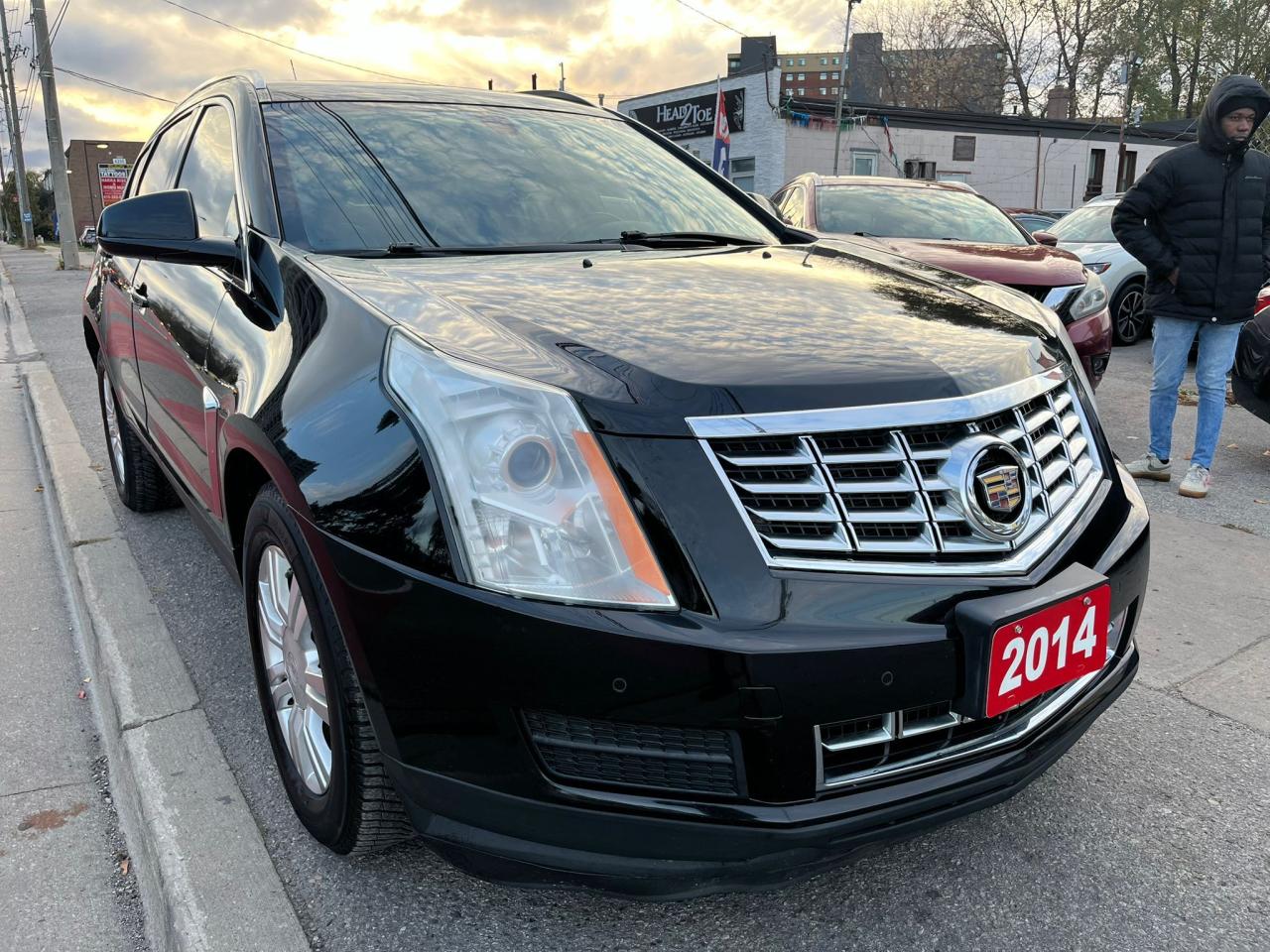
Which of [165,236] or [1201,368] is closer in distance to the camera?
[165,236]

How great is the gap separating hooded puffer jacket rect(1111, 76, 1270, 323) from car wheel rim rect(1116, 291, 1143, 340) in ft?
16.0

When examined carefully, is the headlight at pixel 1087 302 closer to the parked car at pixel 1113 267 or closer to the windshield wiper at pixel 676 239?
the parked car at pixel 1113 267

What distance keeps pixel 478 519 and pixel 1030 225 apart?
18.4 metres

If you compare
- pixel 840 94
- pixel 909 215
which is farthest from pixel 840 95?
pixel 909 215

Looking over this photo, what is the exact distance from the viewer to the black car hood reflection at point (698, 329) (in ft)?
5.36

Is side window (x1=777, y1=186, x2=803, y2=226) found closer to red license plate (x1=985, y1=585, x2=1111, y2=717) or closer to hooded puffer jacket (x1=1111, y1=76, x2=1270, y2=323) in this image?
hooded puffer jacket (x1=1111, y1=76, x2=1270, y2=323)

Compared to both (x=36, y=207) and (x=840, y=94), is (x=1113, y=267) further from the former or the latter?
(x=36, y=207)

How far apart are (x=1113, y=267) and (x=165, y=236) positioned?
29.0ft

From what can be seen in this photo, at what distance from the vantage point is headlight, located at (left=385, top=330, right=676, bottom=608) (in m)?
1.51

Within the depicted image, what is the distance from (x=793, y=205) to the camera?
755 centimetres

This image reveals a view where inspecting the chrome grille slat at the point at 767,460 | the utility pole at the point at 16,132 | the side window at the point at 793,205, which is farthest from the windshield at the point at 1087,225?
the utility pole at the point at 16,132

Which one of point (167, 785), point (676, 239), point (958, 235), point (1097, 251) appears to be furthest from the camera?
point (1097, 251)

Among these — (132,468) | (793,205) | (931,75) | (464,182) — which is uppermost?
(931,75)

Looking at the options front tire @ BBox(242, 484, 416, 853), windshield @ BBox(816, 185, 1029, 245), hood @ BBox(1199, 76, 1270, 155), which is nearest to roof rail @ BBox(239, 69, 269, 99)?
front tire @ BBox(242, 484, 416, 853)
